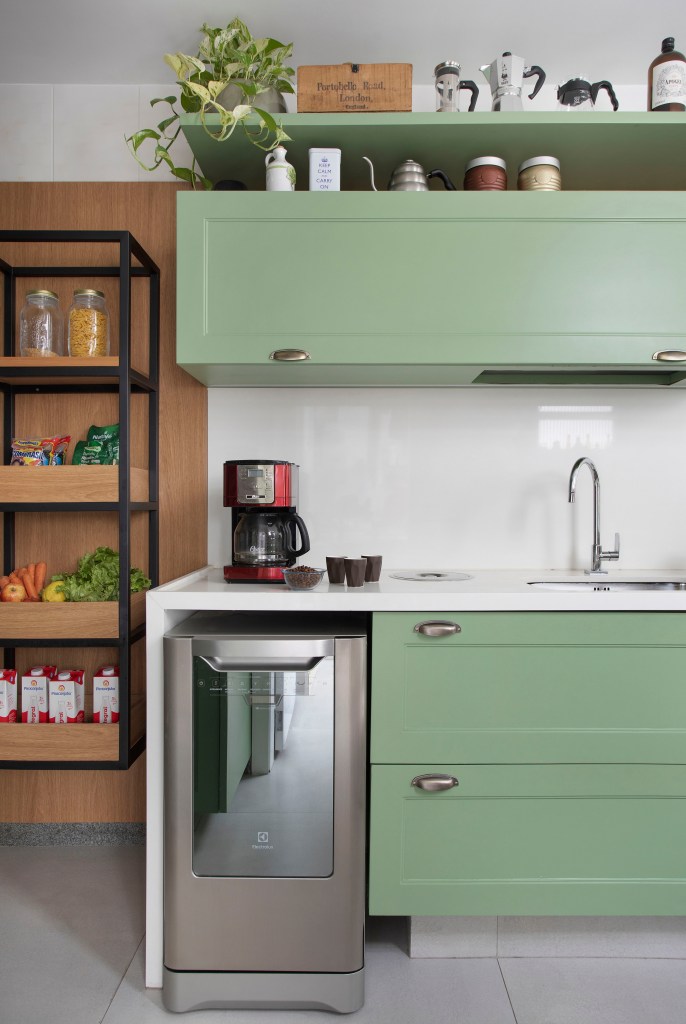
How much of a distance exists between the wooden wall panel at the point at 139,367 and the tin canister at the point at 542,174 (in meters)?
1.20

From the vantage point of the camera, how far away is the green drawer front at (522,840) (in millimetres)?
1779

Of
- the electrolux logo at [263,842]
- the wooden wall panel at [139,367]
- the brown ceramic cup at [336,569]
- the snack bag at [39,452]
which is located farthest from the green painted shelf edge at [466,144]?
the electrolux logo at [263,842]

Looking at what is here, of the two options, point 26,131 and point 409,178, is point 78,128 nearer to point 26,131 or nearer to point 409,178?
point 26,131

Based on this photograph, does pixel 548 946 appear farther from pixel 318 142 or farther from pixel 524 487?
pixel 318 142

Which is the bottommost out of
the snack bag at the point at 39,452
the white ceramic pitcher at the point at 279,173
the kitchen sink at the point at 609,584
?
the kitchen sink at the point at 609,584

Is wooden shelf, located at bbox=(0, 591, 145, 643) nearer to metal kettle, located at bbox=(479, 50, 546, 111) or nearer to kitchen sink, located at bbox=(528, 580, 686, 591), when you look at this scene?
kitchen sink, located at bbox=(528, 580, 686, 591)

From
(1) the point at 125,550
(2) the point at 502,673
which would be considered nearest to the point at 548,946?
(2) the point at 502,673

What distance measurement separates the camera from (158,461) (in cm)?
244

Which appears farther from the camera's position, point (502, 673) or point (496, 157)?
point (496, 157)

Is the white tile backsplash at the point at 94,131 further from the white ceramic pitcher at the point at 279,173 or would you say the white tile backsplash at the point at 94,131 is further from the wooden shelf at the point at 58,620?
the wooden shelf at the point at 58,620

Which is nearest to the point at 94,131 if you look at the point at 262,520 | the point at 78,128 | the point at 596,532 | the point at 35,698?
the point at 78,128

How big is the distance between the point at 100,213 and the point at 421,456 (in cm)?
142

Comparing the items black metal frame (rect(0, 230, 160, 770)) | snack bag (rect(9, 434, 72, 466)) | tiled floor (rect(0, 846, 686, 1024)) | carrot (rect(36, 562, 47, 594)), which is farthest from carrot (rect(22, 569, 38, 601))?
tiled floor (rect(0, 846, 686, 1024))

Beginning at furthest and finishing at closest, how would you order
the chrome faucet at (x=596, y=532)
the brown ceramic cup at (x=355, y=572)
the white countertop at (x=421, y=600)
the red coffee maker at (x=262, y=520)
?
1. the chrome faucet at (x=596, y=532)
2. the red coffee maker at (x=262, y=520)
3. the brown ceramic cup at (x=355, y=572)
4. the white countertop at (x=421, y=600)
